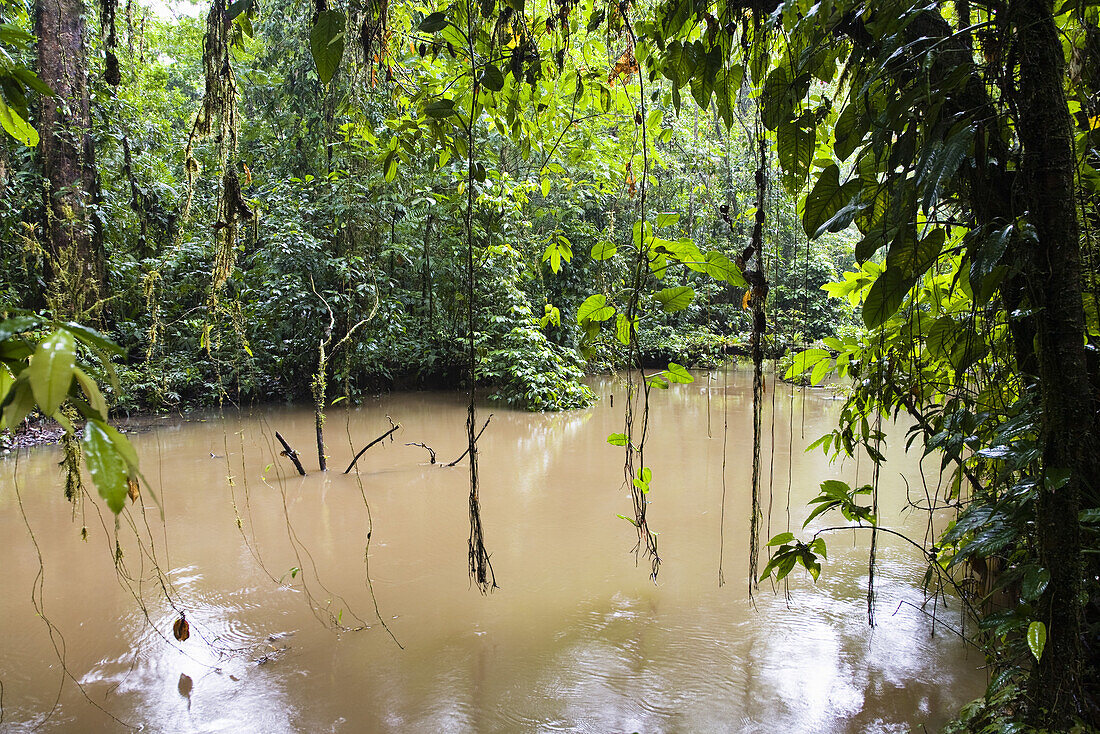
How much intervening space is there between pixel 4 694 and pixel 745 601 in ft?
10.5

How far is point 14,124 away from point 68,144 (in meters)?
7.19

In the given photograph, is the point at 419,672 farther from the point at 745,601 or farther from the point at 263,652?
the point at 745,601

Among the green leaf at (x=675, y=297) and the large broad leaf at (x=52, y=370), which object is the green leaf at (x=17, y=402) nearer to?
the large broad leaf at (x=52, y=370)

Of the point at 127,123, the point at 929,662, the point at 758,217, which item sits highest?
the point at 127,123

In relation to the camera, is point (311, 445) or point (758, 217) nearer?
point (758, 217)

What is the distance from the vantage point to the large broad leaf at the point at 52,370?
507 mm

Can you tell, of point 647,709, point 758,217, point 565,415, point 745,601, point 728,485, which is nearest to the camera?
point 758,217

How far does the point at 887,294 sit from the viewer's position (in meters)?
1.09

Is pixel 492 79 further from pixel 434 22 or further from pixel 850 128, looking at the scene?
pixel 850 128

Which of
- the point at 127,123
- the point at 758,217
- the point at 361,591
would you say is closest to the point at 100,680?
the point at 361,591

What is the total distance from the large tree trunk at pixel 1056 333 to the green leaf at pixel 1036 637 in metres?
0.06

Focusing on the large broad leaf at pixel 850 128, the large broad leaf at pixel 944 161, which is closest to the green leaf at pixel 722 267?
the large broad leaf at pixel 850 128

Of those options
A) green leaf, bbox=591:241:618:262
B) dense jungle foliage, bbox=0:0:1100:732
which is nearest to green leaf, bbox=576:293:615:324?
dense jungle foliage, bbox=0:0:1100:732

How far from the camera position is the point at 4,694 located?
2.54 metres
